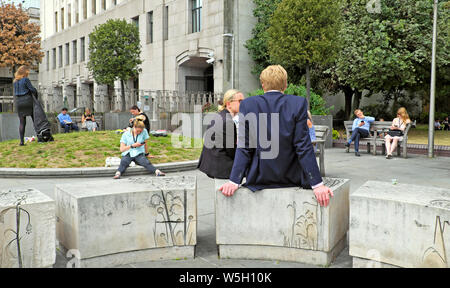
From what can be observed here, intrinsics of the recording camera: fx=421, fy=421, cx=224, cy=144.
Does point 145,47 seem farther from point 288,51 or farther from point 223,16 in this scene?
point 288,51

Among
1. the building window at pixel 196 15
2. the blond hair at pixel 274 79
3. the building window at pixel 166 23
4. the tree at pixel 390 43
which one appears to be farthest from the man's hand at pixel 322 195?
the building window at pixel 166 23

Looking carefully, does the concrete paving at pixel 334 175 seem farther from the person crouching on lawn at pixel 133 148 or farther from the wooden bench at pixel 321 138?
the person crouching on lawn at pixel 133 148

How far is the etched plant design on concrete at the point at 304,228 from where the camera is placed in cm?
388

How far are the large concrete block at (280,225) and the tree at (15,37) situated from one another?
1534 inches

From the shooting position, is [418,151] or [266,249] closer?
[266,249]

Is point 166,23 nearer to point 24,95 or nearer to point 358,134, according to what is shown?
point 24,95

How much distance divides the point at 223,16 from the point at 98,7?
19.9 meters

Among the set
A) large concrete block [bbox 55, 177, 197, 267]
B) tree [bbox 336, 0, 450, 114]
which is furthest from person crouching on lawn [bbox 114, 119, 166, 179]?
tree [bbox 336, 0, 450, 114]

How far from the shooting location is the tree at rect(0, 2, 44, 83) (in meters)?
37.4

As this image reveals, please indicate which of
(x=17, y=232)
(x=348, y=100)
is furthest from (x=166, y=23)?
(x=17, y=232)

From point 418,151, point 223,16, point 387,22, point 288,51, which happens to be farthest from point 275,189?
point 223,16

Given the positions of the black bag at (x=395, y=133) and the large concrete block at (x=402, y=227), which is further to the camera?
the black bag at (x=395, y=133)

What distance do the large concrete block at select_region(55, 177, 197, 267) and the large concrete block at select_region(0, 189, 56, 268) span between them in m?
0.24
